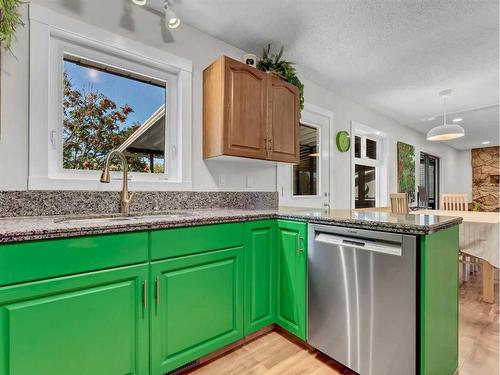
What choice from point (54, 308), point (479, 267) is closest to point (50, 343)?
point (54, 308)

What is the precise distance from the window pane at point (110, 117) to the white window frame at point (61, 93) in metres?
0.06

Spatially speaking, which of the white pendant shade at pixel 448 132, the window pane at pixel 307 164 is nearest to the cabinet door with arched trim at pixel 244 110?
the window pane at pixel 307 164

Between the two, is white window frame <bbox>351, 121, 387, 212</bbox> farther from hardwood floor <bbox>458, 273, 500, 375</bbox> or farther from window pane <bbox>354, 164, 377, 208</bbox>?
hardwood floor <bbox>458, 273, 500, 375</bbox>

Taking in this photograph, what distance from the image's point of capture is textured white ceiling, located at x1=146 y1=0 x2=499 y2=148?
1960 mm

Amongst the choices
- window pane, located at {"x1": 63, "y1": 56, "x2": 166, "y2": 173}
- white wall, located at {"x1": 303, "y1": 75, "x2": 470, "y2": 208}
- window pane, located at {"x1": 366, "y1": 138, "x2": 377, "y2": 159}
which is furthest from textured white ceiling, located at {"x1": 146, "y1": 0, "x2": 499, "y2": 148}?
window pane, located at {"x1": 366, "y1": 138, "x2": 377, "y2": 159}

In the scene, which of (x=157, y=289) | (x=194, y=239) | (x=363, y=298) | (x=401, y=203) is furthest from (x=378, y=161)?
(x=157, y=289)

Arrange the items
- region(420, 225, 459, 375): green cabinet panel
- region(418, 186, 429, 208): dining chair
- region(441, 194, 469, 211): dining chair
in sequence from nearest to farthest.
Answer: region(420, 225, 459, 375): green cabinet panel → region(441, 194, 469, 211): dining chair → region(418, 186, 429, 208): dining chair

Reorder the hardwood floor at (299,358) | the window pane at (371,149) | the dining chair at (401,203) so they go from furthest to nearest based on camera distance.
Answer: the window pane at (371,149), the dining chair at (401,203), the hardwood floor at (299,358)

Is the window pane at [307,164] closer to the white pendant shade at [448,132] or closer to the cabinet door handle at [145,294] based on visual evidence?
the white pendant shade at [448,132]

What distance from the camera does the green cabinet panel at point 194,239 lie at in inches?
53.1

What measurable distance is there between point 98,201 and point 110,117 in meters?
0.64

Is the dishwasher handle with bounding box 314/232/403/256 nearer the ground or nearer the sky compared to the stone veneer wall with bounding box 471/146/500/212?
nearer the ground

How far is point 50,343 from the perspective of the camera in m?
1.07

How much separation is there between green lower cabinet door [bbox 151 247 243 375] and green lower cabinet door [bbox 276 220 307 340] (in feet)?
1.04
